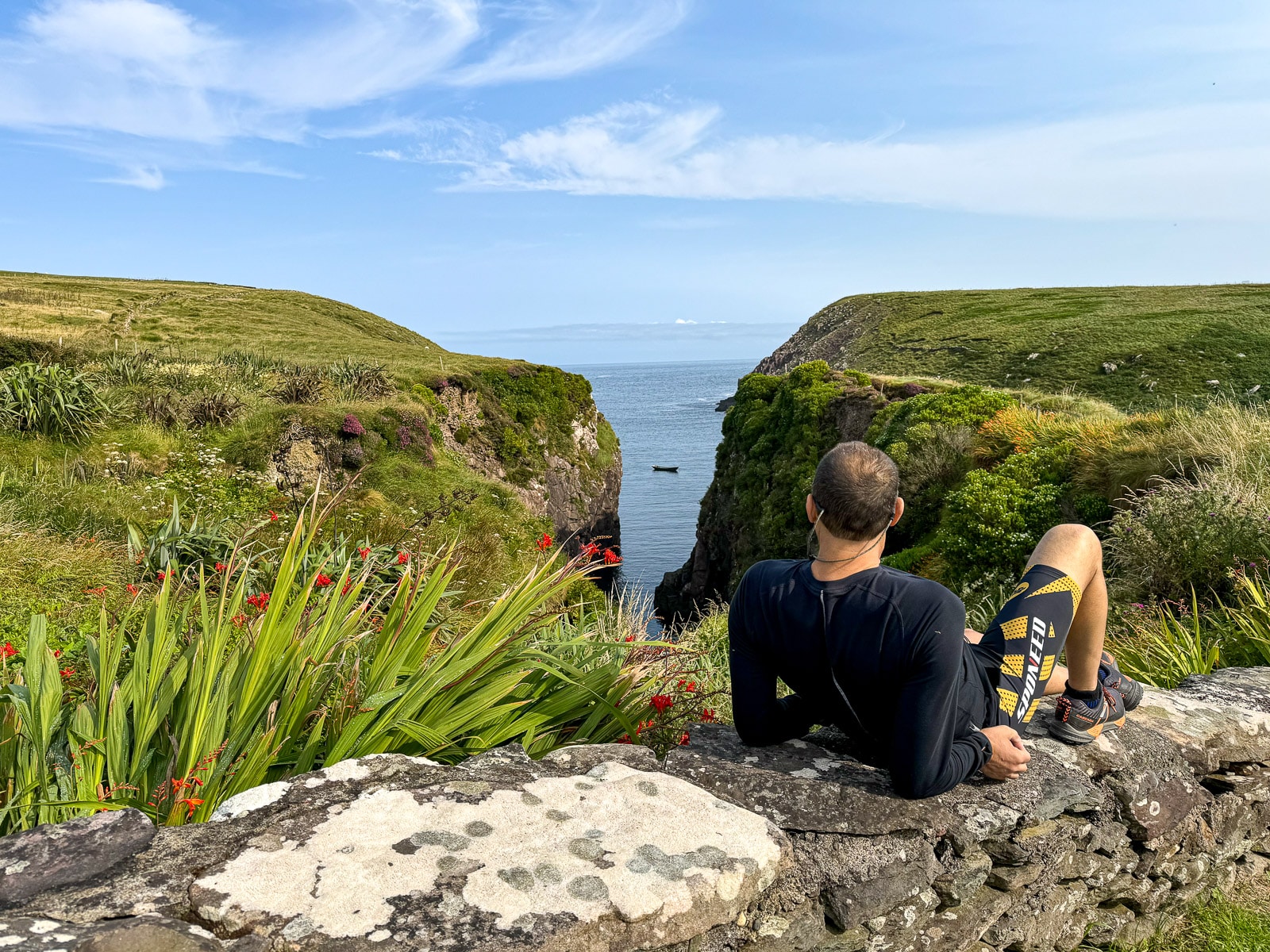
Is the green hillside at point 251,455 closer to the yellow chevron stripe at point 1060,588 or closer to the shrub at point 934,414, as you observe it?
the yellow chevron stripe at point 1060,588

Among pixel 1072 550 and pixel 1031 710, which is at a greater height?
pixel 1072 550

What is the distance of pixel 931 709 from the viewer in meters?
2.40

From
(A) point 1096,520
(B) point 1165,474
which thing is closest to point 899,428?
(A) point 1096,520

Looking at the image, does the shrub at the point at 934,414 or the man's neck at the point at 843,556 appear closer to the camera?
the man's neck at the point at 843,556

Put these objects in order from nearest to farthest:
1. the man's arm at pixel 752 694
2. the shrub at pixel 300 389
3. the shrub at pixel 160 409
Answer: the man's arm at pixel 752 694 → the shrub at pixel 160 409 → the shrub at pixel 300 389

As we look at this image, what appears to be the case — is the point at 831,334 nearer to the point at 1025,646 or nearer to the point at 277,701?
the point at 1025,646

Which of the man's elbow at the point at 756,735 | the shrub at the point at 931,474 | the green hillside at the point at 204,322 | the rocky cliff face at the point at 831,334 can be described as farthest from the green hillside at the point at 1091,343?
the green hillside at the point at 204,322

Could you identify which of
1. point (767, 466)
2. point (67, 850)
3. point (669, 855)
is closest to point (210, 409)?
point (767, 466)

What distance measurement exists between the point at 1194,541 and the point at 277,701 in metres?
7.54

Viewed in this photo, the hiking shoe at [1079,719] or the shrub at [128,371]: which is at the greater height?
the shrub at [128,371]

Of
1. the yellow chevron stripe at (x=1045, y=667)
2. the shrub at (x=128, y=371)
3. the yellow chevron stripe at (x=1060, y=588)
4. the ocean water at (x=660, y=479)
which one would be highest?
the shrub at (x=128, y=371)

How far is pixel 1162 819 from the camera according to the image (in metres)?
2.89

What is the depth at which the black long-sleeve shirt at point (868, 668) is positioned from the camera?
2.42 m

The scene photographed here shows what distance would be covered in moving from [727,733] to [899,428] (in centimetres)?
1601
